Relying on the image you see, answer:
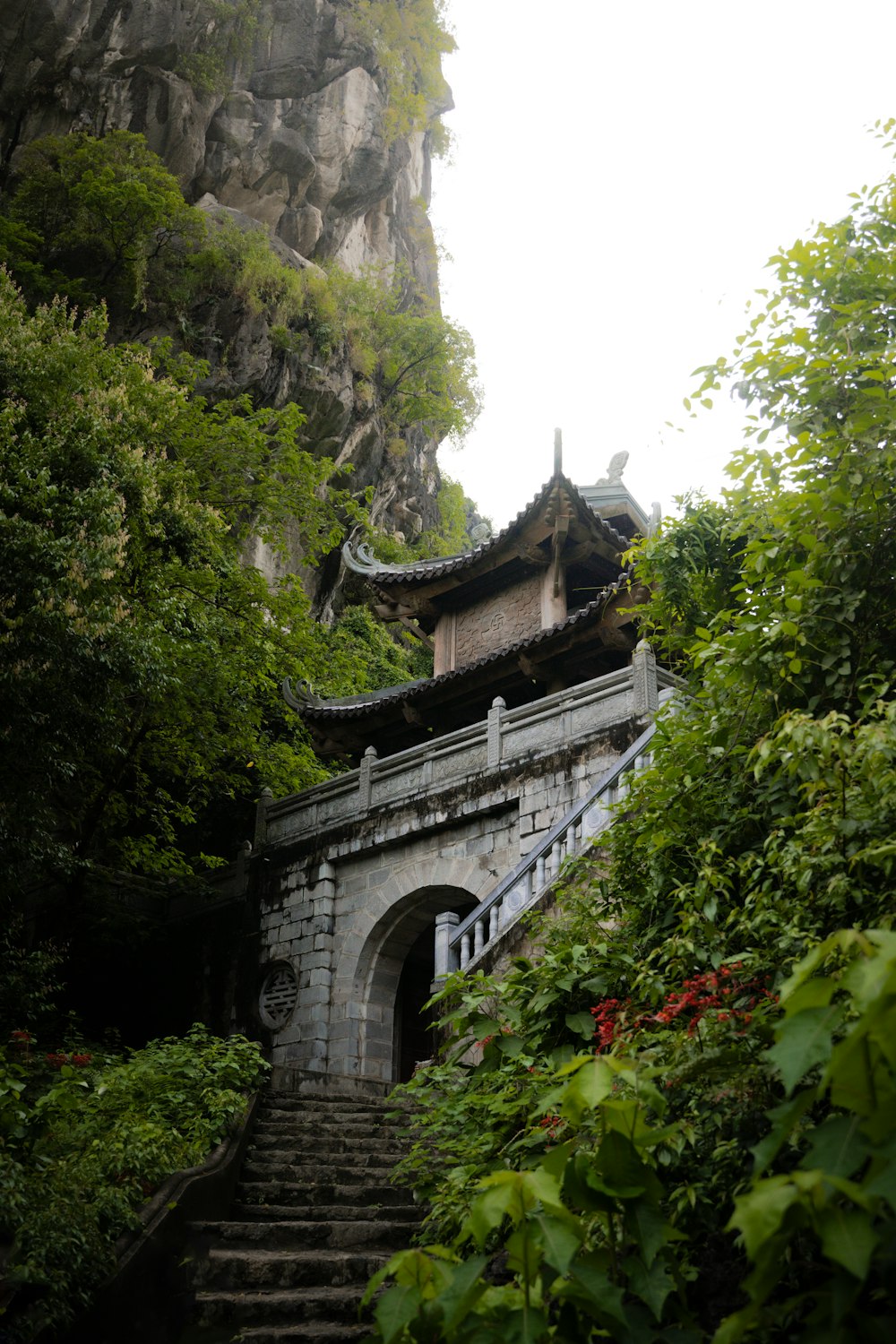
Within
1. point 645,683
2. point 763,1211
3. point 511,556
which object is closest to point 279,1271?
point 763,1211

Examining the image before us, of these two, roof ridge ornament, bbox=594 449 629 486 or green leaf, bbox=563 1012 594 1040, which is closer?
green leaf, bbox=563 1012 594 1040

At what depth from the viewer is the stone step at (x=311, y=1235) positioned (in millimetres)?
6898

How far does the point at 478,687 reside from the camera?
55.3 feet

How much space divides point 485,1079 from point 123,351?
14523 millimetres

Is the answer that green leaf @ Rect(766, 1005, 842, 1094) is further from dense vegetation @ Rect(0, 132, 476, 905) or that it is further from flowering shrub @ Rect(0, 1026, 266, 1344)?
dense vegetation @ Rect(0, 132, 476, 905)

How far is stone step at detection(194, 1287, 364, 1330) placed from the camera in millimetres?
5906

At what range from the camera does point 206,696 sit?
50.1ft

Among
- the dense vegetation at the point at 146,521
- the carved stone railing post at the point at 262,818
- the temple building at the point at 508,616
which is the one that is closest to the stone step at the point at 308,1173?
the dense vegetation at the point at 146,521

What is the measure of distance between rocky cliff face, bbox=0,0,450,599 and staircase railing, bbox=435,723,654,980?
14257 millimetres

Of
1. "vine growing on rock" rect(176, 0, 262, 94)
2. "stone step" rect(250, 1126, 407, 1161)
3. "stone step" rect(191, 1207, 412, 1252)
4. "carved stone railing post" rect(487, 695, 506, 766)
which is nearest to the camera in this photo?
"stone step" rect(191, 1207, 412, 1252)

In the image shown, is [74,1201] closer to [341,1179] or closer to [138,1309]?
[138,1309]

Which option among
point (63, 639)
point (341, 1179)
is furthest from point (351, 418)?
point (341, 1179)

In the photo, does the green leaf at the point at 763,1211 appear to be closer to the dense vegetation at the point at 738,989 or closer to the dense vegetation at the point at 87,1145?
the dense vegetation at the point at 738,989

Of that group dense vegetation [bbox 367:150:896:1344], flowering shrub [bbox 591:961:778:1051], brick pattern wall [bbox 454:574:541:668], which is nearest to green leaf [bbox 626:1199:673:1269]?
dense vegetation [bbox 367:150:896:1344]
